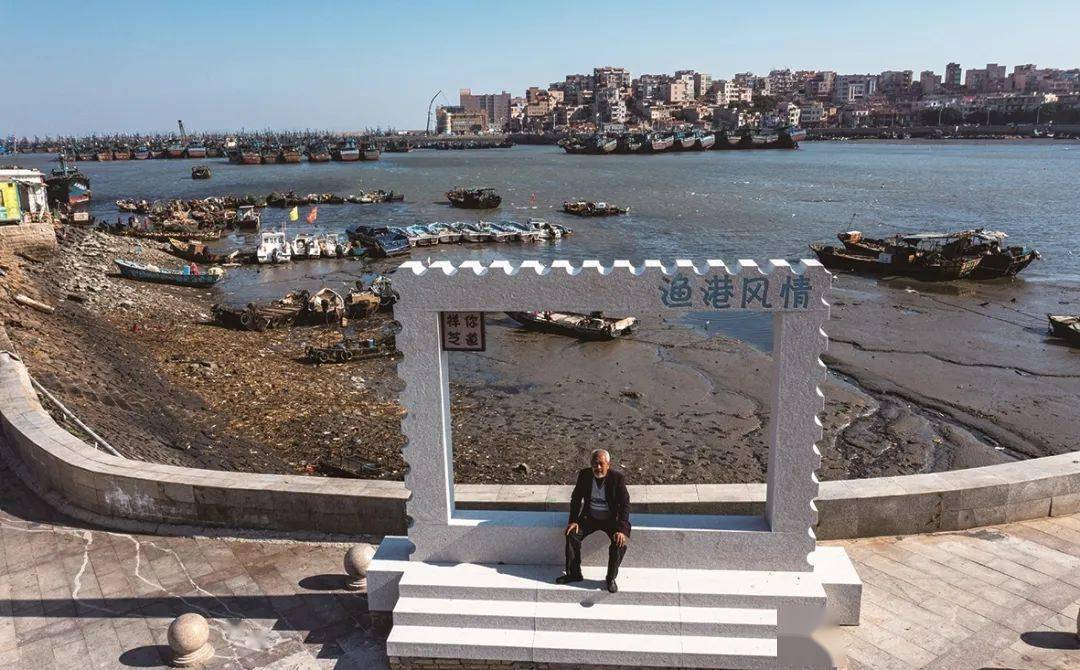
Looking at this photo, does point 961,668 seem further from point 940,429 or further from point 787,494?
point 940,429

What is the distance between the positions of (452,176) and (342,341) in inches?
3369

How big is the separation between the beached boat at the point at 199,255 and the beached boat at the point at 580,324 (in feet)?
68.4

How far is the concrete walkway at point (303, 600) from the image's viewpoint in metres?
6.18

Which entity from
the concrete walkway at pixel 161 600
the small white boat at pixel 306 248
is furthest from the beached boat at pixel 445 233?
the concrete walkway at pixel 161 600

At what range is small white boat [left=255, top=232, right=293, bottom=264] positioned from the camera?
1522 inches

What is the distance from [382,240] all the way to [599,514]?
1476 inches

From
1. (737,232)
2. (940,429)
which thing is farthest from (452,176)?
(940,429)

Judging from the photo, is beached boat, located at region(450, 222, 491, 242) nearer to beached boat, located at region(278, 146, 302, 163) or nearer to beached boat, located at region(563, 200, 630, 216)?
beached boat, located at region(563, 200, 630, 216)

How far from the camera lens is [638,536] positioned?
6.31m

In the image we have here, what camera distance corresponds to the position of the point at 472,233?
45.9 metres

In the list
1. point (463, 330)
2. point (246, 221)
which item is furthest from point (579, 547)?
point (246, 221)

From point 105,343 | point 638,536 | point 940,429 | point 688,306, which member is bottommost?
point 940,429

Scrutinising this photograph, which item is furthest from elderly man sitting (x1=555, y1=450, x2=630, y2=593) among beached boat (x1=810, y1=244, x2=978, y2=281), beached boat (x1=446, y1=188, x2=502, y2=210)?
beached boat (x1=446, y1=188, x2=502, y2=210)

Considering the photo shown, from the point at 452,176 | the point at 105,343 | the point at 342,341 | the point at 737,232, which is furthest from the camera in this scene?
the point at 452,176
